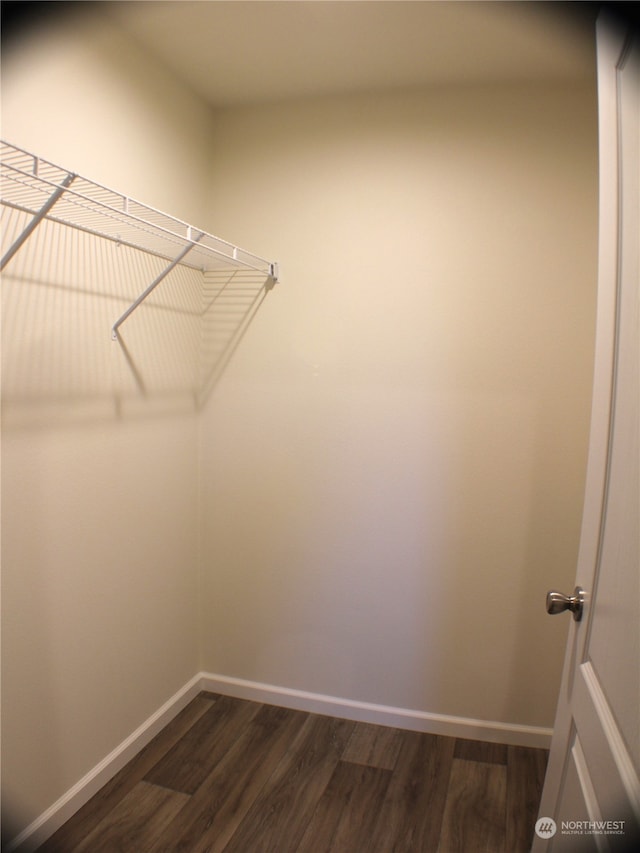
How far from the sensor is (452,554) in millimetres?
2197

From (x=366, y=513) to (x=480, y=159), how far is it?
1.34 metres

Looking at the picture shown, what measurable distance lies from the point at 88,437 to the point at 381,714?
1521 millimetres

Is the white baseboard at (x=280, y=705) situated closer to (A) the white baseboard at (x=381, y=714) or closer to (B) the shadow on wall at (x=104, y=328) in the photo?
(A) the white baseboard at (x=381, y=714)

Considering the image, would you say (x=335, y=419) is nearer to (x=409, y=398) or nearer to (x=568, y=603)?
(x=409, y=398)

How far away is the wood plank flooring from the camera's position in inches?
67.1

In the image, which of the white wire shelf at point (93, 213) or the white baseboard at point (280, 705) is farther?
the white baseboard at point (280, 705)

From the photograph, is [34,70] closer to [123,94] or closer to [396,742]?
[123,94]

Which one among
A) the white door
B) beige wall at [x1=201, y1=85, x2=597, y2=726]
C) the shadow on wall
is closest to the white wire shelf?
the shadow on wall

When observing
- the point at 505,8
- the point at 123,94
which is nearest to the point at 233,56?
the point at 123,94

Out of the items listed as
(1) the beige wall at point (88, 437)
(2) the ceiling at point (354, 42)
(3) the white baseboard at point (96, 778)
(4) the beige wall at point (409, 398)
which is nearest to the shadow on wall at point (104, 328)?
(1) the beige wall at point (88, 437)

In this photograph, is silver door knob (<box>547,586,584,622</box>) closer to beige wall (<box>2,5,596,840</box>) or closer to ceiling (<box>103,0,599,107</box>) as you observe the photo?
beige wall (<box>2,5,596,840</box>)

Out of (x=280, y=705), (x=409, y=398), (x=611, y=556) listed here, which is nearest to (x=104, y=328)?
(x=409, y=398)

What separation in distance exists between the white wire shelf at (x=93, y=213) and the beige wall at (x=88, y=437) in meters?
0.06

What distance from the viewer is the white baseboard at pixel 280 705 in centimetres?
178
